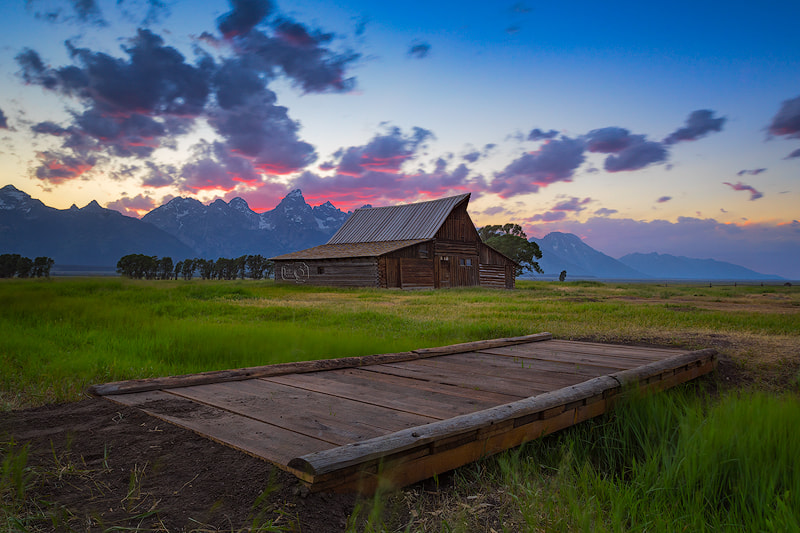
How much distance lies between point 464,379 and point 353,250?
30.3 m

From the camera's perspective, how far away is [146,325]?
8.24 meters

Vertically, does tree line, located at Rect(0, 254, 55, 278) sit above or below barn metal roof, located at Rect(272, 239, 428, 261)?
below

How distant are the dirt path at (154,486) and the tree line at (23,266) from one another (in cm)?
2152

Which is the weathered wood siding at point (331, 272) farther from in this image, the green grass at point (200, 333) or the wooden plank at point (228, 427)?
the wooden plank at point (228, 427)

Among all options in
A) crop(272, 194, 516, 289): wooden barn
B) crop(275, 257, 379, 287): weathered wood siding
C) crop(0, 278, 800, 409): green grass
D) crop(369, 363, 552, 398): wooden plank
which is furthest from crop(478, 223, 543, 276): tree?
crop(369, 363, 552, 398): wooden plank

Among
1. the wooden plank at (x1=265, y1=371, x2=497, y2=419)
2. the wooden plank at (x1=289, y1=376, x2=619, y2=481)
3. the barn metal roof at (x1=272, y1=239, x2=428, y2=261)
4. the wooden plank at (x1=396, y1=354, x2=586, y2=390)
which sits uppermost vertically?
the barn metal roof at (x1=272, y1=239, x2=428, y2=261)

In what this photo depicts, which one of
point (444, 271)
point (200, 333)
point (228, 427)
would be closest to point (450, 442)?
point (228, 427)

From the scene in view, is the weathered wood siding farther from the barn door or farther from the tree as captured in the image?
the tree

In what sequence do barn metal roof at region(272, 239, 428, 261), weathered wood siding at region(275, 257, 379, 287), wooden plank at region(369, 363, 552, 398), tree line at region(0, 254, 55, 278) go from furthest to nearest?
barn metal roof at region(272, 239, 428, 261) → weathered wood siding at region(275, 257, 379, 287) → tree line at region(0, 254, 55, 278) → wooden plank at region(369, 363, 552, 398)

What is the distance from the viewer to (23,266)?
21.2m

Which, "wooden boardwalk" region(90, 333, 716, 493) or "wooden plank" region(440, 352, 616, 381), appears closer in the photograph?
"wooden boardwalk" region(90, 333, 716, 493)

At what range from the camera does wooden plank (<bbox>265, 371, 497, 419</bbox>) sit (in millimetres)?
3510

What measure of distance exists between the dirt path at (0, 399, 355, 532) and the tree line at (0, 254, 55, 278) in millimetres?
21518

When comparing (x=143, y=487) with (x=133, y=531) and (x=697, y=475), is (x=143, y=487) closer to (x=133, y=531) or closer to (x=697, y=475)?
(x=133, y=531)
